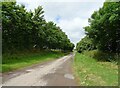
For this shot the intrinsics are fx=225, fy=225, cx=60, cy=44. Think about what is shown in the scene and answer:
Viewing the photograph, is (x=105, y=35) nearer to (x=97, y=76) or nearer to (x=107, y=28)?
(x=107, y=28)

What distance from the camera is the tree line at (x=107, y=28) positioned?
24.3 metres

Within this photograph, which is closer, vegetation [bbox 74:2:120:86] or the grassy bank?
Result: the grassy bank

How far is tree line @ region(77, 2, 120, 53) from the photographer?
2430 centimetres

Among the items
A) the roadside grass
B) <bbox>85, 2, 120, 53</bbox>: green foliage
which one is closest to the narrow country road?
the roadside grass

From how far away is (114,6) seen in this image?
23922 millimetres

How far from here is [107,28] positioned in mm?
28188

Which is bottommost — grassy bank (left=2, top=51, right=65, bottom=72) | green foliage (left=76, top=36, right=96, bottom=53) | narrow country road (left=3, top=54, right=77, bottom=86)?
narrow country road (left=3, top=54, right=77, bottom=86)

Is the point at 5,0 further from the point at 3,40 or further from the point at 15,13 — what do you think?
the point at 3,40

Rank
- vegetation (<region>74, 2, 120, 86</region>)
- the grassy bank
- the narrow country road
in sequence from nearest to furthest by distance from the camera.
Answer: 1. the narrow country road
2. the grassy bank
3. vegetation (<region>74, 2, 120, 86</region>)

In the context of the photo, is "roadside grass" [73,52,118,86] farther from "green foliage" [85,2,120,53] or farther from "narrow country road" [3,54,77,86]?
"green foliage" [85,2,120,53]

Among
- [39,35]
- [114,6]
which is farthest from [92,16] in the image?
[39,35]

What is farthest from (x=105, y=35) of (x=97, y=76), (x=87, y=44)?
(x=87, y=44)

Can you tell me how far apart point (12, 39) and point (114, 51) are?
16.1m

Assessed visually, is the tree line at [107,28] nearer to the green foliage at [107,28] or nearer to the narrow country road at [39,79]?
the green foliage at [107,28]
